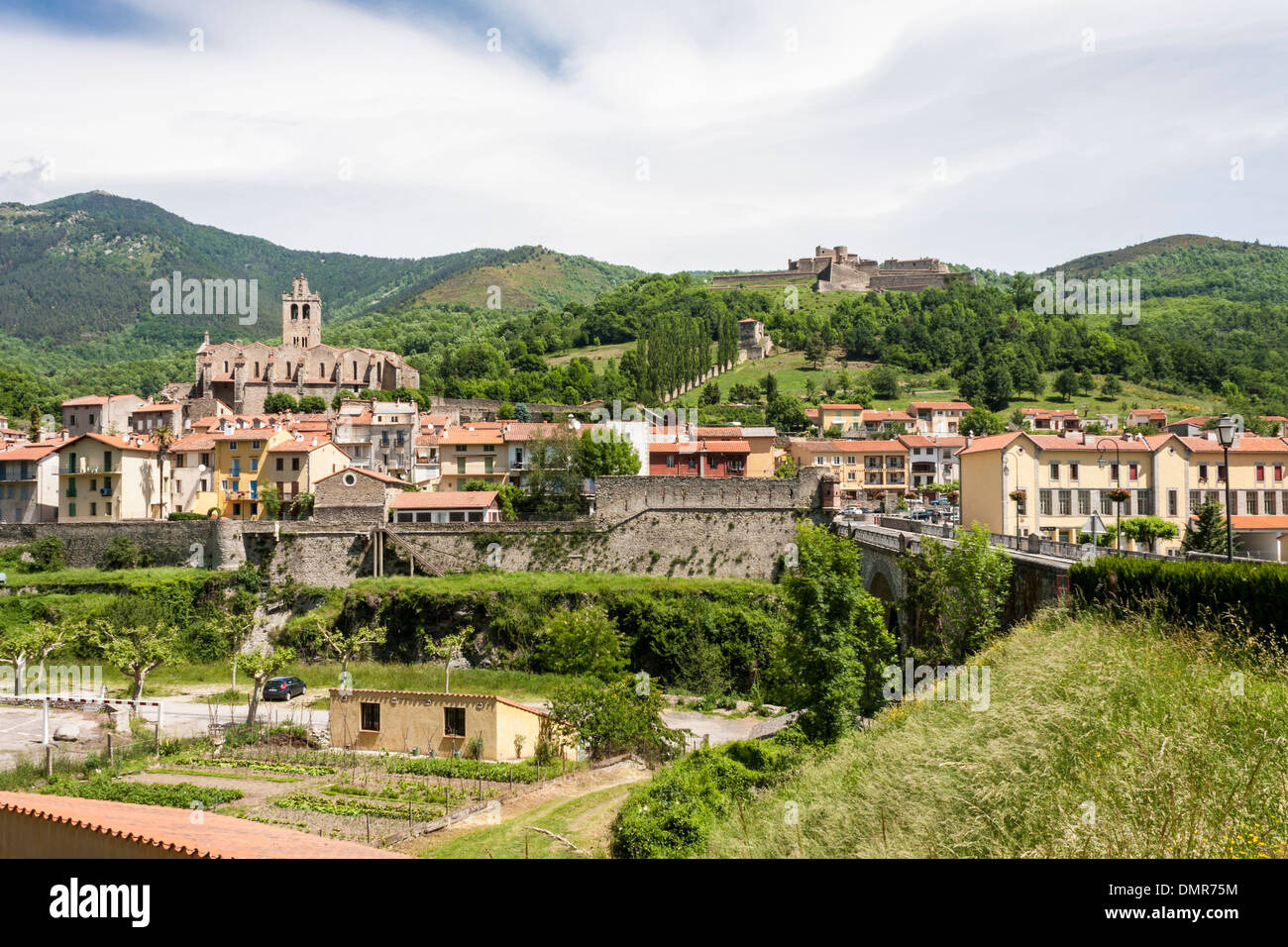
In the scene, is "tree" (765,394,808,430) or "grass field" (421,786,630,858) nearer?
"grass field" (421,786,630,858)

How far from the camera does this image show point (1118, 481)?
3900cm

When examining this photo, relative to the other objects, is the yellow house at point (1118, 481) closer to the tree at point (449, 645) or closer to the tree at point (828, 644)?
the tree at point (828, 644)

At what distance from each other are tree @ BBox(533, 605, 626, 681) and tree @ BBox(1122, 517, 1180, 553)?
21.3 metres

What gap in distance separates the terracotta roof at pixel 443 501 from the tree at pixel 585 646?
13413 millimetres

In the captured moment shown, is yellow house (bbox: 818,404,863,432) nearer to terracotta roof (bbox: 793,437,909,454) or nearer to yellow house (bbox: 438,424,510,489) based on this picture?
terracotta roof (bbox: 793,437,909,454)

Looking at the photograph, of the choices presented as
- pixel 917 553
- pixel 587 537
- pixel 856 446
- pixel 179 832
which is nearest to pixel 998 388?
pixel 856 446

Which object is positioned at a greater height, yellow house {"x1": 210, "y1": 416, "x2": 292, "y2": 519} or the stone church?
the stone church

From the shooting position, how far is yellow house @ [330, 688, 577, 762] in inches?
1044

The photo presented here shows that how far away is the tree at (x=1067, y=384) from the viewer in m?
112

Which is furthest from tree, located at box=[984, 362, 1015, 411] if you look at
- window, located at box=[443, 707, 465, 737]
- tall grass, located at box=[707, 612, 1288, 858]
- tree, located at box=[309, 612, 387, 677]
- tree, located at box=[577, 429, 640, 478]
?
tall grass, located at box=[707, 612, 1288, 858]

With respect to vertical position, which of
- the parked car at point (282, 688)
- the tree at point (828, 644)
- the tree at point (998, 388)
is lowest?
the parked car at point (282, 688)

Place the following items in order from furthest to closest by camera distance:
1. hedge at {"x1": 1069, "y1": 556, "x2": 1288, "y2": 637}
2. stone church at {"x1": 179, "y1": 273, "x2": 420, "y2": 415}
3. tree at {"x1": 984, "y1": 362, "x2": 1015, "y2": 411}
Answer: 1. tree at {"x1": 984, "y1": 362, "x2": 1015, "y2": 411}
2. stone church at {"x1": 179, "y1": 273, "x2": 420, "y2": 415}
3. hedge at {"x1": 1069, "y1": 556, "x2": 1288, "y2": 637}

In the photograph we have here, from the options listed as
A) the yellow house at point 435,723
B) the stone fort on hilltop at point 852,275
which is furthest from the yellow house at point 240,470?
the stone fort on hilltop at point 852,275

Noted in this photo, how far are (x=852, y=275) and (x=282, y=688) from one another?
169 m
